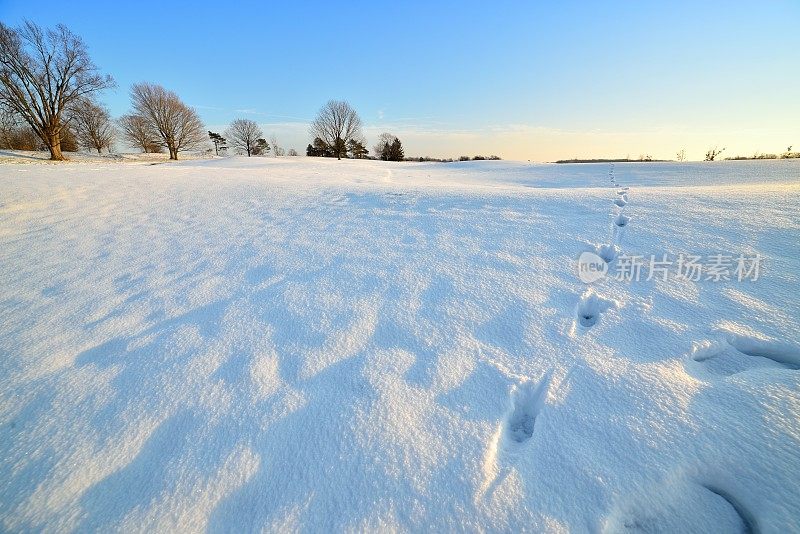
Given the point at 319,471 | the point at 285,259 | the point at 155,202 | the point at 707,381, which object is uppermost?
the point at 155,202

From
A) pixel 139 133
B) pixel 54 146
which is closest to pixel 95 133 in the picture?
pixel 139 133

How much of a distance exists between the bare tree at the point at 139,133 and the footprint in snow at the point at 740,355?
132ft

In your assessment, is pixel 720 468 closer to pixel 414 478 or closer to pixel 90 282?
pixel 414 478

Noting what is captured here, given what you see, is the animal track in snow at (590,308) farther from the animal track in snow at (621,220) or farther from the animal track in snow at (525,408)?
the animal track in snow at (621,220)

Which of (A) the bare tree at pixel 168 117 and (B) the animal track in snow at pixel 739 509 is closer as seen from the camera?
(B) the animal track in snow at pixel 739 509

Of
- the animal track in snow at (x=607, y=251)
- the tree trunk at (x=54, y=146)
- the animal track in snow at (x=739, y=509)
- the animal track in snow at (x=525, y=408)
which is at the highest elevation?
the tree trunk at (x=54, y=146)

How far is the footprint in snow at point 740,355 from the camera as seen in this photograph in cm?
167

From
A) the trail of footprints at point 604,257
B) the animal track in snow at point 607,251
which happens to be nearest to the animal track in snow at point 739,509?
the trail of footprints at point 604,257

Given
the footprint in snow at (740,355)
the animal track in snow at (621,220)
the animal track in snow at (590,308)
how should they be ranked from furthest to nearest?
the animal track in snow at (621,220) < the animal track in snow at (590,308) < the footprint in snow at (740,355)

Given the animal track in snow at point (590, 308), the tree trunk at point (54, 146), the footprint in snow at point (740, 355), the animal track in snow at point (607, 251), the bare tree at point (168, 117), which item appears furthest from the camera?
the bare tree at point (168, 117)

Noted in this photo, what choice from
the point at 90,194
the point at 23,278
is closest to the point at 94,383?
the point at 23,278

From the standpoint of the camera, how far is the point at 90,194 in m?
5.22

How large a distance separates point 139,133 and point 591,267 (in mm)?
41756

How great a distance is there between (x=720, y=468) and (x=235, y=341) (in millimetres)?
2590
